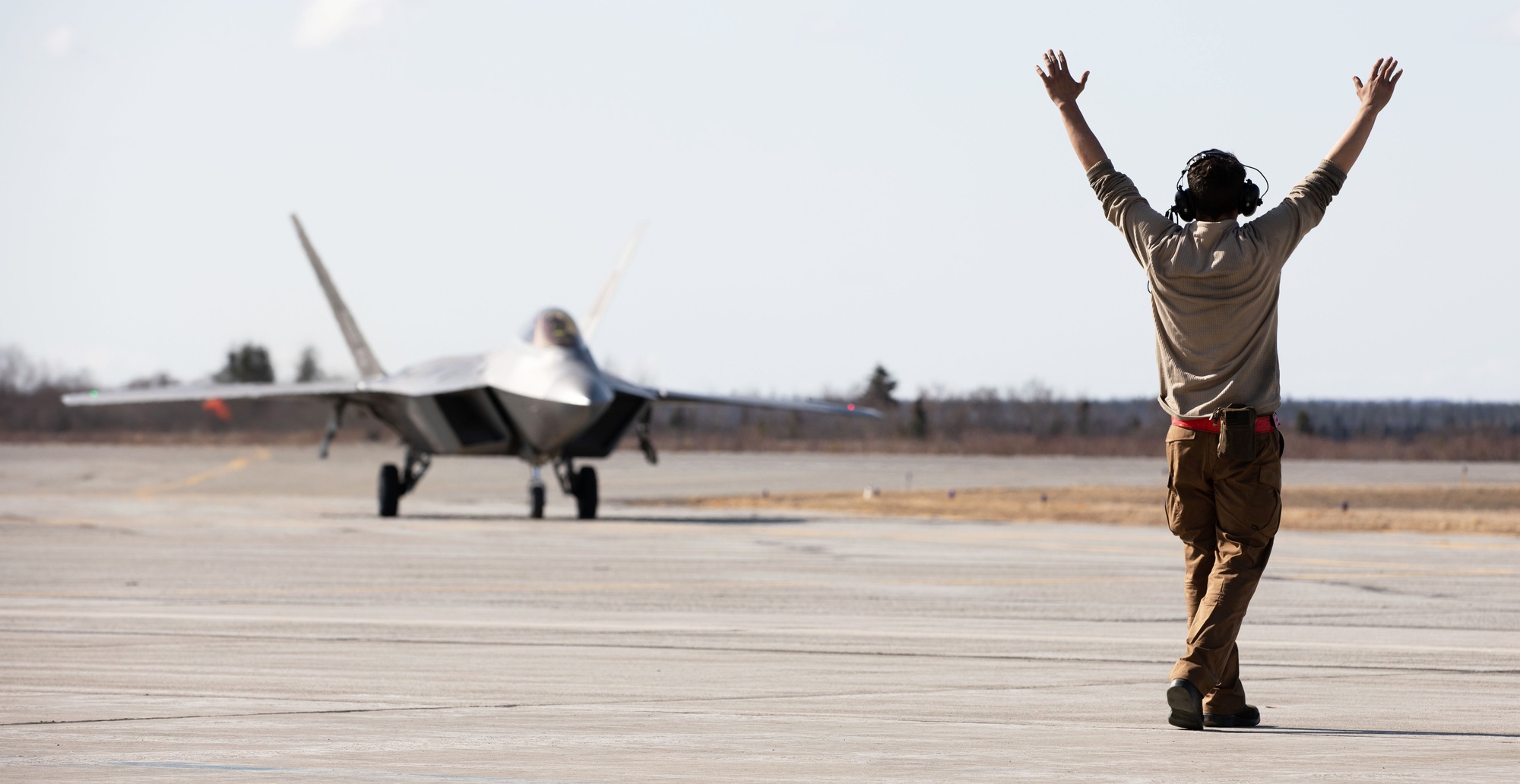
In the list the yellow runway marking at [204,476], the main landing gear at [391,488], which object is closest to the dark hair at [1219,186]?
the main landing gear at [391,488]

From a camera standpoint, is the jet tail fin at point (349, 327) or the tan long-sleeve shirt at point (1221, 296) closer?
the tan long-sleeve shirt at point (1221, 296)

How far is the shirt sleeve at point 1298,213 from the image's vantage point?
4887 millimetres

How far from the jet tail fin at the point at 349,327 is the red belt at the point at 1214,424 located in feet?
79.7

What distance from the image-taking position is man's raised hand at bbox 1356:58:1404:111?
5.20m

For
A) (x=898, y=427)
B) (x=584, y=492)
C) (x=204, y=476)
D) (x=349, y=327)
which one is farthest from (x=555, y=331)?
(x=898, y=427)

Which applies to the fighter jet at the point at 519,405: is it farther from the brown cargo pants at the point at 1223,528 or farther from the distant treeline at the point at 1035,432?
the distant treeline at the point at 1035,432

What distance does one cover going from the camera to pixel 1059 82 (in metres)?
5.28

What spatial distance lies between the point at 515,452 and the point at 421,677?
58.4 feet

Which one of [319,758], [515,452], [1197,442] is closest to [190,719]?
[319,758]

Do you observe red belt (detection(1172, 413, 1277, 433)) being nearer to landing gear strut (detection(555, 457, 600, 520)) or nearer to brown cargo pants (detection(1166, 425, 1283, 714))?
brown cargo pants (detection(1166, 425, 1283, 714))

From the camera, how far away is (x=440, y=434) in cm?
2372

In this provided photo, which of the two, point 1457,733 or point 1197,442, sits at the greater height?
point 1197,442

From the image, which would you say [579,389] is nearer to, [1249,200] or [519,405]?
[519,405]

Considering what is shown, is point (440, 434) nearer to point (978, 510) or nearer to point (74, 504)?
point (74, 504)
